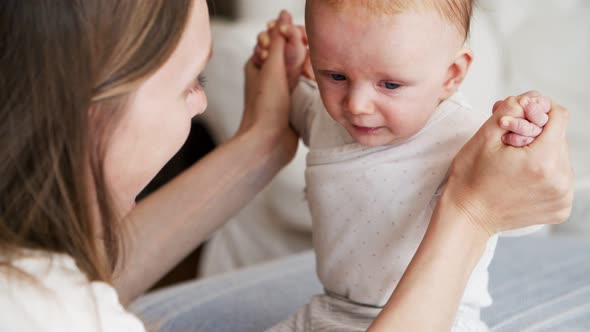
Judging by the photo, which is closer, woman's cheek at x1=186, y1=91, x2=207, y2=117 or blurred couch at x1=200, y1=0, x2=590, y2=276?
woman's cheek at x1=186, y1=91, x2=207, y2=117

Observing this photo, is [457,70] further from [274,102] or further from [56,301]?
[56,301]

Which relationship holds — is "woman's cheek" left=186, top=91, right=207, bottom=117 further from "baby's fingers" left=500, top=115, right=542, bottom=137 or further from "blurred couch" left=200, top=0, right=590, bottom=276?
"blurred couch" left=200, top=0, right=590, bottom=276

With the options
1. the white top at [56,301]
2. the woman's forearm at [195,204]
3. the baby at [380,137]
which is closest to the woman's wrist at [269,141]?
the woman's forearm at [195,204]

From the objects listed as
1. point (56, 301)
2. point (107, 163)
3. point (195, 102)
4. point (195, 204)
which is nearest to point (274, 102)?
point (195, 204)

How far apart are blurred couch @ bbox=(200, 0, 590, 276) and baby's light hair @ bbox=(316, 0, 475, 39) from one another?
113 centimetres

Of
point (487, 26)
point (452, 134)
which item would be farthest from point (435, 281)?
point (487, 26)

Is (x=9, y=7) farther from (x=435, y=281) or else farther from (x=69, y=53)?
(x=435, y=281)

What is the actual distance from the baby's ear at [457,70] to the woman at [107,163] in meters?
0.09

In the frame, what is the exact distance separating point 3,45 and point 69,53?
0.19 feet

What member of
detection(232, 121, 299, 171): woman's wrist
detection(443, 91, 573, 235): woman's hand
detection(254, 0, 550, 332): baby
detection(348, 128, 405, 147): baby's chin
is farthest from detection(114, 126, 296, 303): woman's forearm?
detection(443, 91, 573, 235): woman's hand

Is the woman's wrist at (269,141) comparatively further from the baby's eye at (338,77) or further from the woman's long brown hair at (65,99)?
the woman's long brown hair at (65,99)

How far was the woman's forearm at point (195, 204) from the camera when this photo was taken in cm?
117

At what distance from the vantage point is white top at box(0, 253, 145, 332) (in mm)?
674

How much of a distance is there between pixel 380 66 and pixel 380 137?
0.32 feet
